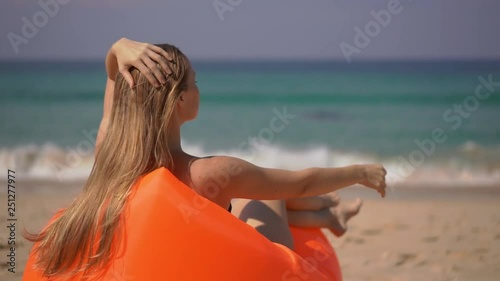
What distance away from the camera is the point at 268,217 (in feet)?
9.20

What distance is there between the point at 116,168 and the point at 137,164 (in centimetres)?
8

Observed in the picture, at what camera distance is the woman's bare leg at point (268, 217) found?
2750 mm

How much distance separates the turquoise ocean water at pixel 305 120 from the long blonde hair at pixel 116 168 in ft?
24.0

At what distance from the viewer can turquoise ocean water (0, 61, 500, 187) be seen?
11.2 m

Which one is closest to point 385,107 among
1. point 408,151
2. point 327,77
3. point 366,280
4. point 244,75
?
point 408,151

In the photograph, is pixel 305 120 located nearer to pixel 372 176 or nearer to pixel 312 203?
pixel 312 203

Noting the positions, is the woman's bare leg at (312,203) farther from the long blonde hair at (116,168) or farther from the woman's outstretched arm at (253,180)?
the long blonde hair at (116,168)

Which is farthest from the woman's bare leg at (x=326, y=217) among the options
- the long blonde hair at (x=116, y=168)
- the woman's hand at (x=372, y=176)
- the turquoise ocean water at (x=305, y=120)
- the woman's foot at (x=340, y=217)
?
the turquoise ocean water at (x=305, y=120)

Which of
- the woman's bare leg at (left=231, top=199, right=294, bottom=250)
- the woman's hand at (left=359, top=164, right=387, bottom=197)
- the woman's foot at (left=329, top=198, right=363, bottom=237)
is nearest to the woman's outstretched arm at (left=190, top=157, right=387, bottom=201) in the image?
the woman's hand at (left=359, top=164, right=387, bottom=197)

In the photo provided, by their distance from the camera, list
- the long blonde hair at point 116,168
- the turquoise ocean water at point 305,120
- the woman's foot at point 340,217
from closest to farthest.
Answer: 1. the long blonde hair at point 116,168
2. the woman's foot at point 340,217
3. the turquoise ocean water at point 305,120

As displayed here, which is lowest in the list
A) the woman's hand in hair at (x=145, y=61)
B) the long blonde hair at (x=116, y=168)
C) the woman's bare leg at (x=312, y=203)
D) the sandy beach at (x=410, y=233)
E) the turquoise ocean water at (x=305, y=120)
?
the long blonde hair at (x=116, y=168)

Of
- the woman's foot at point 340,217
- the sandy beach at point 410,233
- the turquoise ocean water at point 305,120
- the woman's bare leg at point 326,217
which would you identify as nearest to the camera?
the woman's bare leg at point 326,217

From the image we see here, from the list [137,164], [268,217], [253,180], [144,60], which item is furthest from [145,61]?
[268,217]

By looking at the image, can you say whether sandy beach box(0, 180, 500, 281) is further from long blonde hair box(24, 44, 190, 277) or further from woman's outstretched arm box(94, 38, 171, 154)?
woman's outstretched arm box(94, 38, 171, 154)
